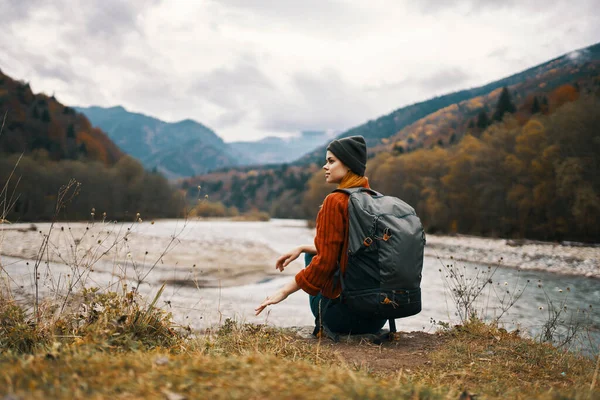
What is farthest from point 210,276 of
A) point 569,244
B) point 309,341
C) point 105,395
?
point 569,244

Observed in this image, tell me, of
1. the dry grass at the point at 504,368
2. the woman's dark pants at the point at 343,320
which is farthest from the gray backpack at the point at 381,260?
the dry grass at the point at 504,368

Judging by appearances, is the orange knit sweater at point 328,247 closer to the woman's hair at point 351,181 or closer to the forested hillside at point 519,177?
the woman's hair at point 351,181

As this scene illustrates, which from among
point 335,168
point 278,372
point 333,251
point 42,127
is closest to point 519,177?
point 335,168

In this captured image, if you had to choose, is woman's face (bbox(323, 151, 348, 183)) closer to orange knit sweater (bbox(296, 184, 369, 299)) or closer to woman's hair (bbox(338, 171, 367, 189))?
woman's hair (bbox(338, 171, 367, 189))

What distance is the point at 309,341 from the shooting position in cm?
406

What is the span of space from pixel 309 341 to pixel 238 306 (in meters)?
5.70

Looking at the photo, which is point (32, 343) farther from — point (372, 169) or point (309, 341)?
point (372, 169)

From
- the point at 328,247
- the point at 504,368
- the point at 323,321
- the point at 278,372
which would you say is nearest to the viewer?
the point at 278,372

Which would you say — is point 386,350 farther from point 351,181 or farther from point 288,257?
point 351,181

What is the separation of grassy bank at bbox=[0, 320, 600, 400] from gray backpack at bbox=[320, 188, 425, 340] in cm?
51

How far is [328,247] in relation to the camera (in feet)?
11.5

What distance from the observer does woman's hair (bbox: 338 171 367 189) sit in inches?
154

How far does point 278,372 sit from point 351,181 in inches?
91.7

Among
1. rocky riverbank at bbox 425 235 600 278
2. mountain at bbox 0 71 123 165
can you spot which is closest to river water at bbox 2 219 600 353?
rocky riverbank at bbox 425 235 600 278
